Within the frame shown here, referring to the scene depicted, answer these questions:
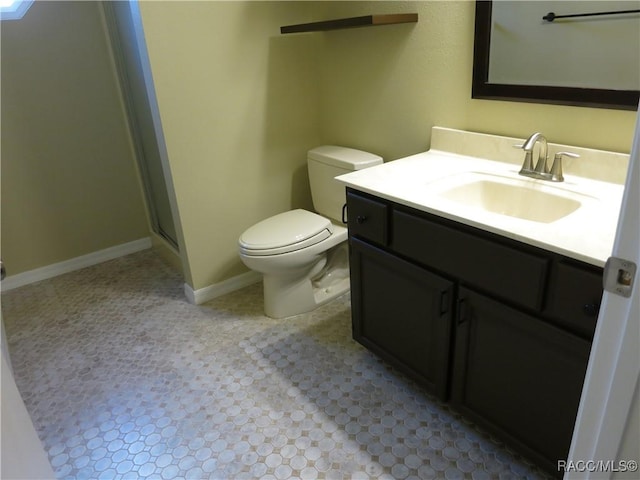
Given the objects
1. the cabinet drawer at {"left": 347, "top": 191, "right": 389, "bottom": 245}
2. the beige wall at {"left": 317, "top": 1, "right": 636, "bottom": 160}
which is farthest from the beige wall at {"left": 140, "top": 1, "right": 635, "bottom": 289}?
the cabinet drawer at {"left": 347, "top": 191, "right": 389, "bottom": 245}

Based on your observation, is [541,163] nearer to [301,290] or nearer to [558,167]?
[558,167]

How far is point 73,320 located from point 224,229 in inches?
37.8

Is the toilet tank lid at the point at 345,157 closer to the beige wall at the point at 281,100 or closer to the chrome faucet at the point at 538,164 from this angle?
the beige wall at the point at 281,100

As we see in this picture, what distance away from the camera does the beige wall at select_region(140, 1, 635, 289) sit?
6.28 feet

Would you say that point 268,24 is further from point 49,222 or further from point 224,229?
point 49,222

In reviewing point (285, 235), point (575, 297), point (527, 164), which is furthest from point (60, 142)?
point (575, 297)

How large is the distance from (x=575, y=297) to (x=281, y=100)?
1917 mm

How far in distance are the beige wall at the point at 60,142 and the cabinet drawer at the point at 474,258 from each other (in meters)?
2.25

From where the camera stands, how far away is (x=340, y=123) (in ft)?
8.59

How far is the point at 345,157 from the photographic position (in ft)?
7.82

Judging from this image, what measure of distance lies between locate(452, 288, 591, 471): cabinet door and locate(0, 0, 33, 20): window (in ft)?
8.61

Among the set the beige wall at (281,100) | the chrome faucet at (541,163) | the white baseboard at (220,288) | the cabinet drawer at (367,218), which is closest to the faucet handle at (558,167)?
the chrome faucet at (541,163)

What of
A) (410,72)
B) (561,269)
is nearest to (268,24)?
(410,72)

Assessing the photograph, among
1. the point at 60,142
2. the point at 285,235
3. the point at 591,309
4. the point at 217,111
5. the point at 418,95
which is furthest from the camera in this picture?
the point at 60,142
